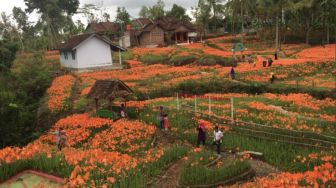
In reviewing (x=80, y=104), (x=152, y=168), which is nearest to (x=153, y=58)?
(x=80, y=104)

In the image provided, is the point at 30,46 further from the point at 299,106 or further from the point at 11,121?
the point at 299,106

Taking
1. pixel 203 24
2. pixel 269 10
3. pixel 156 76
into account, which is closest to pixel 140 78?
pixel 156 76

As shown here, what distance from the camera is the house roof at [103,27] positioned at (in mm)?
85812

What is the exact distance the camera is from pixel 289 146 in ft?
52.8

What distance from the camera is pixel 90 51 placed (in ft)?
158

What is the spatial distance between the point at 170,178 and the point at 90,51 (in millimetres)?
37362

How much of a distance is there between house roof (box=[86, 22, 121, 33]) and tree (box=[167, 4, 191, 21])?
68.1 feet

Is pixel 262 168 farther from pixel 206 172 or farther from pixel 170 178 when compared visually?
pixel 170 178

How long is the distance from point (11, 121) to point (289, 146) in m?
18.2

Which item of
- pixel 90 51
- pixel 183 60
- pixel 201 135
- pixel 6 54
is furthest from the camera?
pixel 183 60

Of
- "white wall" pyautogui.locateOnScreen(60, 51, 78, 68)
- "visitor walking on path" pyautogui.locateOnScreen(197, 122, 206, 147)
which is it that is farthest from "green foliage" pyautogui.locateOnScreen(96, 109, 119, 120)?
"white wall" pyautogui.locateOnScreen(60, 51, 78, 68)

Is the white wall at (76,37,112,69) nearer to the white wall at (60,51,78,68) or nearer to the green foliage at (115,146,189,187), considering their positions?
the white wall at (60,51,78,68)

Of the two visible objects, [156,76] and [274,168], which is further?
[156,76]

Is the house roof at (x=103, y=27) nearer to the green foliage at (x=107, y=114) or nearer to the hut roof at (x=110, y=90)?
the hut roof at (x=110, y=90)
